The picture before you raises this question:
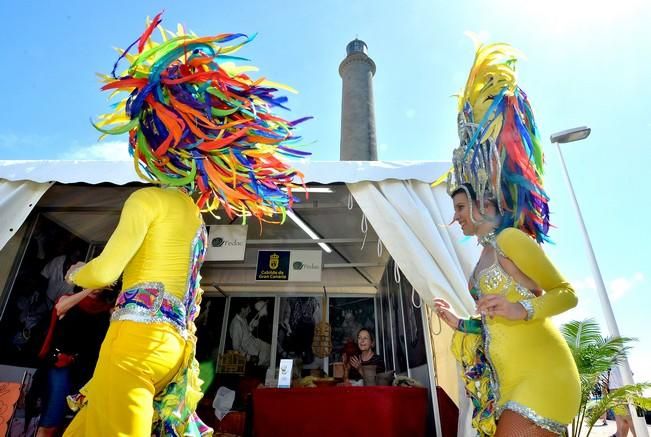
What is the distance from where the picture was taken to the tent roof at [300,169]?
12.1 ft

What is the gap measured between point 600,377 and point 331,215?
4.02 m

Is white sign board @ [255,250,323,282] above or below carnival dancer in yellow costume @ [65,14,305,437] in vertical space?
above

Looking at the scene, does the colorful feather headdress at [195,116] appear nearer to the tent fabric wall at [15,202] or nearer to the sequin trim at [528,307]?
the sequin trim at [528,307]

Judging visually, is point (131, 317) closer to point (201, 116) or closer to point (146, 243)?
point (146, 243)

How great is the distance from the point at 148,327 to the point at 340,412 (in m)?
2.38

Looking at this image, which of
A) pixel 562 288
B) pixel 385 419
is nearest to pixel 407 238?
pixel 385 419

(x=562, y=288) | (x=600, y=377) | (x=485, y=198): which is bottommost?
(x=600, y=377)

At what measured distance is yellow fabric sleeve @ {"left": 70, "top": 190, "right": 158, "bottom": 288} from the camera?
1.48m

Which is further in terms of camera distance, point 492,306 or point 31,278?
point 31,278

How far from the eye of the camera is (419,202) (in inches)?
142

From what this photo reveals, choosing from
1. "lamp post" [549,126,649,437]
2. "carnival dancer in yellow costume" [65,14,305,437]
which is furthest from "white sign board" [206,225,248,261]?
"lamp post" [549,126,649,437]

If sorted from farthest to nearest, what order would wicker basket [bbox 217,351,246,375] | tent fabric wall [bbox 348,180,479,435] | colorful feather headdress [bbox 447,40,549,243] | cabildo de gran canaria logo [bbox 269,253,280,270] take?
wicker basket [bbox 217,351,246,375]
cabildo de gran canaria logo [bbox 269,253,280,270]
tent fabric wall [bbox 348,180,479,435]
colorful feather headdress [bbox 447,40,549,243]

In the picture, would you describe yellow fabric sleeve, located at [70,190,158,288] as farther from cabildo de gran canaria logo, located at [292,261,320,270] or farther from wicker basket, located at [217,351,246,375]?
wicker basket, located at [217,351,246,375]

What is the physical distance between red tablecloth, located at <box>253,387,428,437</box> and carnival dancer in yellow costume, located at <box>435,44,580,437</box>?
1.69 meters
